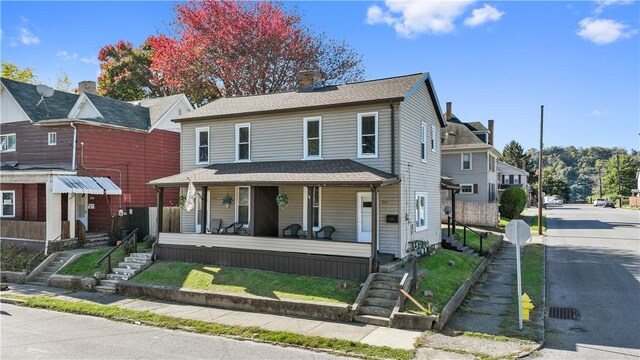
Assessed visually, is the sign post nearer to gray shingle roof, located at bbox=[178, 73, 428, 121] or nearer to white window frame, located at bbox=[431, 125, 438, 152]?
gray shingle roof, located at bbox=[178, 73, 428, 121]

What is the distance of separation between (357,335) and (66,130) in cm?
1939

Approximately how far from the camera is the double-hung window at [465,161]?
36.5 metres

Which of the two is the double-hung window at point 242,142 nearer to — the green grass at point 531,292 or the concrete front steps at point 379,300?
the concrete front steps at point 379,300

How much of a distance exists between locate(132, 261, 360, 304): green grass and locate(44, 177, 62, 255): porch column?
643cm

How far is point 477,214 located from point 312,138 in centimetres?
1898

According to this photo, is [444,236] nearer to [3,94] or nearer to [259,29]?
[259,29]

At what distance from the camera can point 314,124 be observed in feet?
60.4

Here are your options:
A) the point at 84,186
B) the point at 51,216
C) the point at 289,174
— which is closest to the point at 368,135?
the point at 289,174

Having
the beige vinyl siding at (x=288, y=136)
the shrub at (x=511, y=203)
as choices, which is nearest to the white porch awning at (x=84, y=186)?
the beige vinyl siding at (x=288, y=136)

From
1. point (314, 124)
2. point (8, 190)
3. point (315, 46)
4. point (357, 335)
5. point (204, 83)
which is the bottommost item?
point (357, 335)

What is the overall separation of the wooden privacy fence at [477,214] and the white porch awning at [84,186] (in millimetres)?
→ 21782

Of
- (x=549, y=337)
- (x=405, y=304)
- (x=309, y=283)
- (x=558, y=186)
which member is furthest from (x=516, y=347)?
(x=558, y=186)

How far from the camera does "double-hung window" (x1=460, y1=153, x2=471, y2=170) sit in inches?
1438

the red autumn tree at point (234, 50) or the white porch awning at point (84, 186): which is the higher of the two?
the red autumn tree at point (234, 50)
